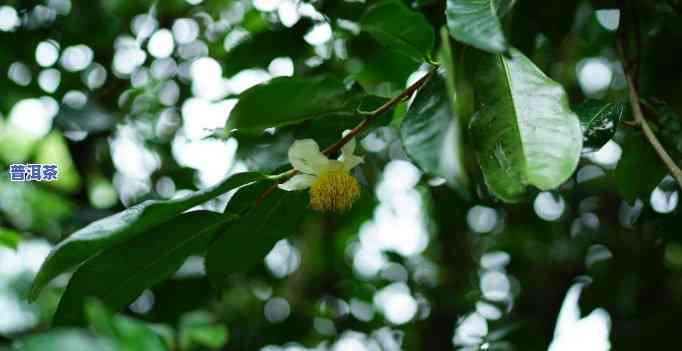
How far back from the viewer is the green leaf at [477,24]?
530mm

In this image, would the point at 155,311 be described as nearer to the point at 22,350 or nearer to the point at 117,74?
the point at 117,74

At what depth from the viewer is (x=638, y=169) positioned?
89cm

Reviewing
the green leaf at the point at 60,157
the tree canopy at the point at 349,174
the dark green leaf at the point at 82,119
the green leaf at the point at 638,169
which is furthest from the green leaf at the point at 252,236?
the green leaf at the point at 60,157

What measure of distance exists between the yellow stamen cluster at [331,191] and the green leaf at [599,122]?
0.26 metres

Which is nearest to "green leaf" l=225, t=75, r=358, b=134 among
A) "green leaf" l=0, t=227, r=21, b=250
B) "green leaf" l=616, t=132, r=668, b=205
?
"green leaf" l=616, t=132, r=668, b=205

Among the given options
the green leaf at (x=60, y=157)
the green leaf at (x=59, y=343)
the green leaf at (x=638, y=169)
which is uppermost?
the green leaf at (x=59, y=343)

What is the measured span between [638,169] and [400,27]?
41 centimetres

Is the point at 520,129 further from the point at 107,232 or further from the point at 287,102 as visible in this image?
the point at 107,232

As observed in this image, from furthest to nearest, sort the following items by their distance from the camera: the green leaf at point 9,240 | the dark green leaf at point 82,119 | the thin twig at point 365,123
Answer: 1. the dark green leaf at point 82,119
2. the green leaf at point 9,240
3. the thin twig at point 365,123

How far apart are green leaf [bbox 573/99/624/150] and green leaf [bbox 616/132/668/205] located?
161 millimetres

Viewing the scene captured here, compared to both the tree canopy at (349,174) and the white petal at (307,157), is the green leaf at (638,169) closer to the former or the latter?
the tree canopy at (349,174)

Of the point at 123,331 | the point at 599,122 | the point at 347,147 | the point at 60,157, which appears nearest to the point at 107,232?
the point at 123,331

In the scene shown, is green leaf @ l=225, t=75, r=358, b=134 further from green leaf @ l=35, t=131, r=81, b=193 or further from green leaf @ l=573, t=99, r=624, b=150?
green leaf @ l=35, t=131, r=81, b=193

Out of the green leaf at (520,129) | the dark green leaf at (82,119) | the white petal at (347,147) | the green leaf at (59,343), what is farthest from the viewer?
the dark green leaf at (82,119)
